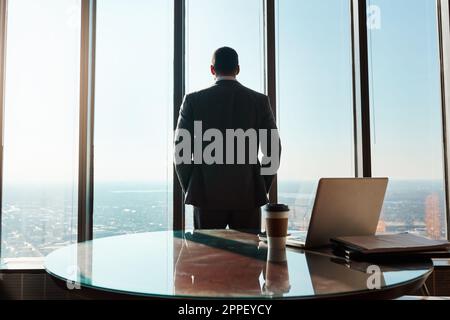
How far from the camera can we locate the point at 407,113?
2.88 metres

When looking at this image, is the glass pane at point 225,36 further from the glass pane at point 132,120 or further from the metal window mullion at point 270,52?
the glass pane at point 132,120

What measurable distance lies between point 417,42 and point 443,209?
124cm

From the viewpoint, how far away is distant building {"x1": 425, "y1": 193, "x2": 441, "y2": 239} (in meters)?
2.86

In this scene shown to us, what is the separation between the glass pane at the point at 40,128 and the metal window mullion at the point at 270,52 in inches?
52.7

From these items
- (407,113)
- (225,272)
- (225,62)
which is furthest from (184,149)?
(407,113)

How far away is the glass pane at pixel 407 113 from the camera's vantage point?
2869 millimetres

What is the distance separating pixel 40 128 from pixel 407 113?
2.62 metres

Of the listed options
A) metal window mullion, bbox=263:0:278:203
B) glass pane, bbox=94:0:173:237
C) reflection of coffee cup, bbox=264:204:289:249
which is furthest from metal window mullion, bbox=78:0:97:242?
reflection of coffee cup, bbox=264:204:289:249

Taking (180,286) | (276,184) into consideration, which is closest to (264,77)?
(276,184)

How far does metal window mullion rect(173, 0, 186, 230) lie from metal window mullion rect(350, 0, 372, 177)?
127 cm

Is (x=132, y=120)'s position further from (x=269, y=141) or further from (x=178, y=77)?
(x=269, y=141)

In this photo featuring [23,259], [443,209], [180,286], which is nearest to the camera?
[180,286]
